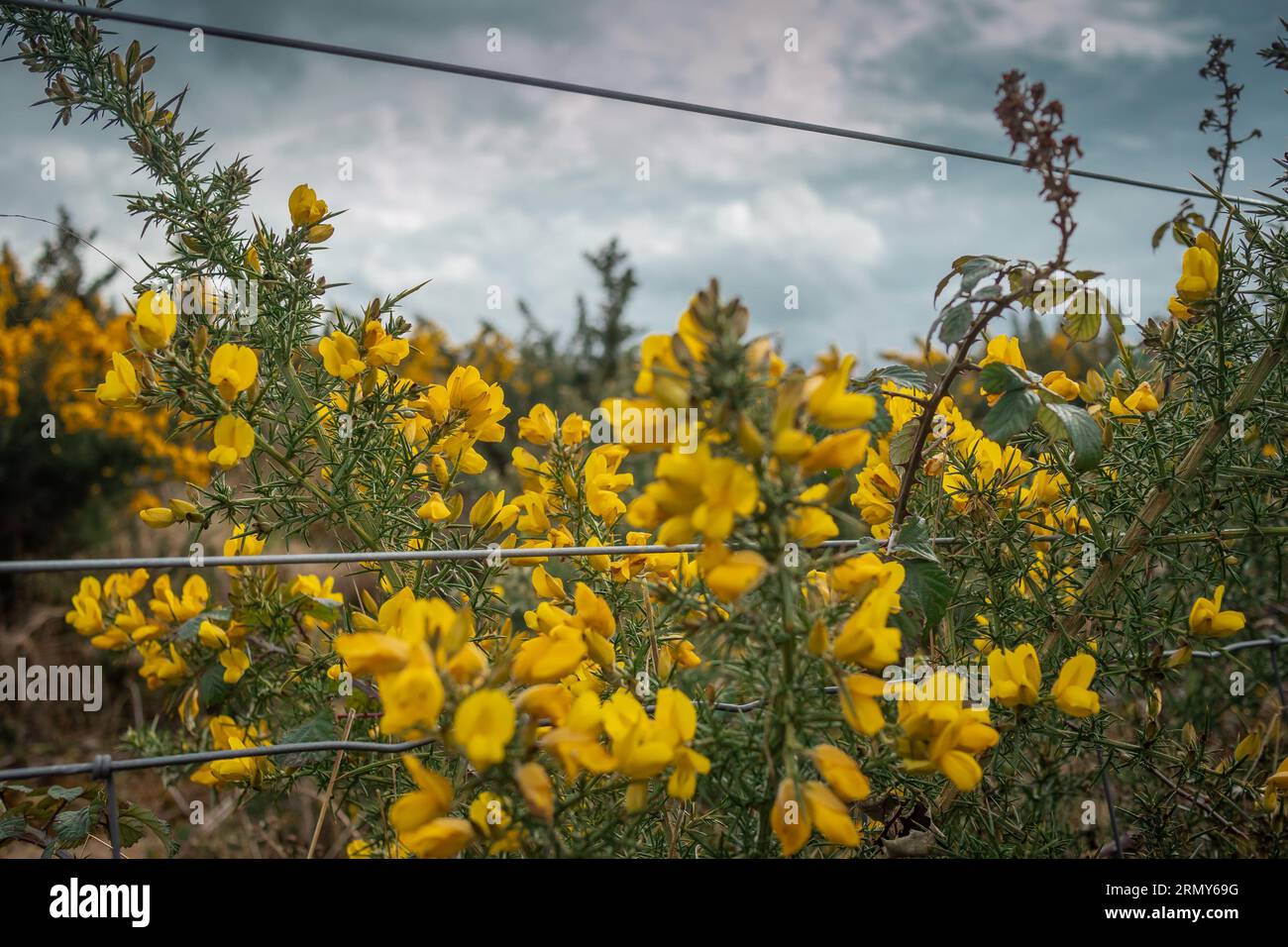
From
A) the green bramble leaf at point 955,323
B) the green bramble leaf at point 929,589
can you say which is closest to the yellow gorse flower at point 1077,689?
the green bramble leaf at point 929,589

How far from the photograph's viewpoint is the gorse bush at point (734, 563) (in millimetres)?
752

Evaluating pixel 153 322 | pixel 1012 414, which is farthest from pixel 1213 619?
pixel 153 322

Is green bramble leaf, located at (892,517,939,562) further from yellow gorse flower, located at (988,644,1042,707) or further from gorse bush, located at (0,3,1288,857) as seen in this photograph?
yellow gorse flower, located at (988,644,1042,707)

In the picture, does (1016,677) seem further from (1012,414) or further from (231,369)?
(231,369)

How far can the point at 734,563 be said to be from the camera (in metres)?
0.74

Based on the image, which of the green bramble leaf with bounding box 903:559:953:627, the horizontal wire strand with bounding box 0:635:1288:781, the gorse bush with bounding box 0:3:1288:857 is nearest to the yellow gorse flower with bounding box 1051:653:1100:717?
the gorse bush with bounding box 0:3:1288:857

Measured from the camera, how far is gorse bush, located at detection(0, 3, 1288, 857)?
0.75m

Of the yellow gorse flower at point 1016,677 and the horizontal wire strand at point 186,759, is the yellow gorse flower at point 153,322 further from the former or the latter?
the yellow gorse flower at point 1016,677

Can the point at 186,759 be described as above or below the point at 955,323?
below

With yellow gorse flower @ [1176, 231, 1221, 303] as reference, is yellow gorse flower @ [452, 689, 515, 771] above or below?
below

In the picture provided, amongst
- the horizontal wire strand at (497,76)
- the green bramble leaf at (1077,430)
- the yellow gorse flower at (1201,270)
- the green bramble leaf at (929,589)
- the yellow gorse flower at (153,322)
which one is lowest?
the green bramble leaf at (929,589)
